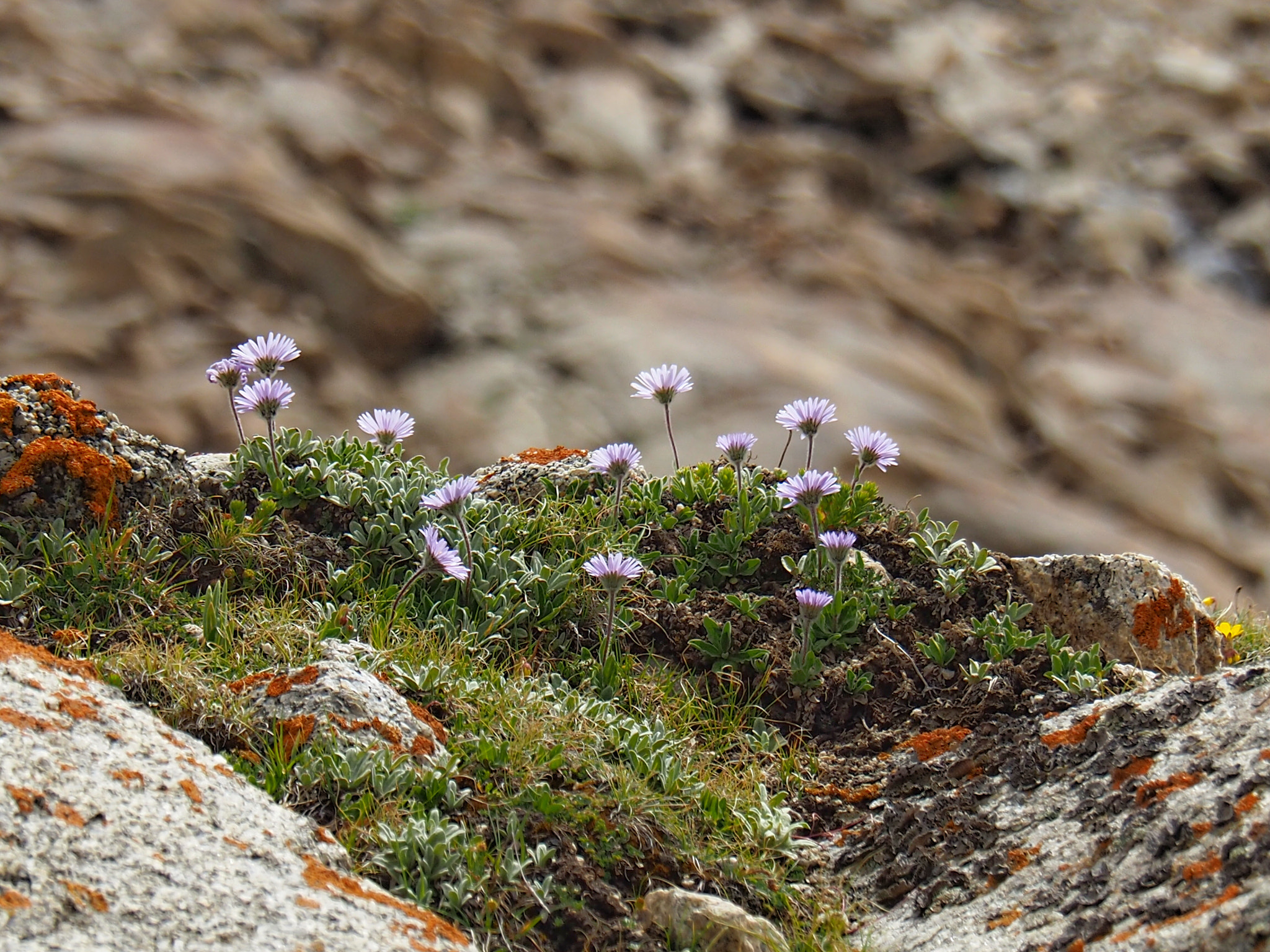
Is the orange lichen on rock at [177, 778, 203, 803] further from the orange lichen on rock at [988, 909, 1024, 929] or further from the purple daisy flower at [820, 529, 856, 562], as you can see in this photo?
the purple daisy flower at [820, 529, 856, 562]

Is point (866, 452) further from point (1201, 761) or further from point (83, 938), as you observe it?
point (83, 938)

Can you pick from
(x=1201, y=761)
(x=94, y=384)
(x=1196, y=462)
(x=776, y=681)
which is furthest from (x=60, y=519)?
(x=1196, y=462)

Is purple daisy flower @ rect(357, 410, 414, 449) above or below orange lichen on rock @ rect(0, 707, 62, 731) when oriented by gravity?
above

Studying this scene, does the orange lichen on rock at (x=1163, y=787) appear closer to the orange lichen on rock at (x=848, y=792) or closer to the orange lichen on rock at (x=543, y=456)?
the orange lichen on rock at (x=848, y=792)

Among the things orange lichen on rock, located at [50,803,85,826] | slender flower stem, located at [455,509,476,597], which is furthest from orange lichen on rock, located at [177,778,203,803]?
slender flower stem, located at [455,509,476,597]

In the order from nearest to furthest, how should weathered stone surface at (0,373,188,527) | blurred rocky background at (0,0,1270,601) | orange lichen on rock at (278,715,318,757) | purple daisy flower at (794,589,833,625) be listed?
orange lichen on rock at (278,715,318,757), purple daisy flower at (794,589,833,625), weathered stone surface at (0,373,188,527), blurred rocky background at (0,0,1270,601)

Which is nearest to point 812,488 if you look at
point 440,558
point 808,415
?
point 808,415
